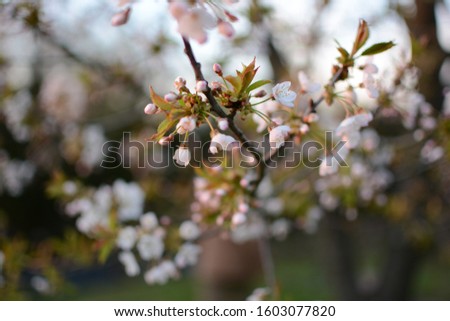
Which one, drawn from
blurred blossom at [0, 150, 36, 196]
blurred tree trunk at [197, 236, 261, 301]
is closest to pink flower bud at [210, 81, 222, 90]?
blurred blossom at [0, 150, 36, 196]

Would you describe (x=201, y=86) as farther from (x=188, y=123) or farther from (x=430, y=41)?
(x=430, y=41)

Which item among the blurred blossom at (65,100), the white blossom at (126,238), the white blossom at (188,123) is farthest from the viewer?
the blurred blossom at (65,100)

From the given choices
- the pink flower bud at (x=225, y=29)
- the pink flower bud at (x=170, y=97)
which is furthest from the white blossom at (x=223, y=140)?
the pink flower bud at (x=225, y=29)

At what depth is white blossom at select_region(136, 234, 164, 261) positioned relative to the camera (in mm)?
1843

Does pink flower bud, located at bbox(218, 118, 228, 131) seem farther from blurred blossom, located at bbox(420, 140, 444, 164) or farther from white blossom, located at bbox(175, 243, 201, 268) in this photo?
blurred blossom, located at bbox(420, 140, 444, 164)

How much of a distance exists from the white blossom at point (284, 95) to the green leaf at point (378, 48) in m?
0.23

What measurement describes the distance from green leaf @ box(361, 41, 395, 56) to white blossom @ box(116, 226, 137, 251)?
111 cm

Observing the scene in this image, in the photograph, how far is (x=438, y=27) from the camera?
3.22 m

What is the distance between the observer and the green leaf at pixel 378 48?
45.3 inches

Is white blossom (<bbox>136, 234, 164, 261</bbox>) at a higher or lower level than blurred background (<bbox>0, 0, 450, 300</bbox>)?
lower

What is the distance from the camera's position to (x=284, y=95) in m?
1.11

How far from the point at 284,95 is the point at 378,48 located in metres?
0.28

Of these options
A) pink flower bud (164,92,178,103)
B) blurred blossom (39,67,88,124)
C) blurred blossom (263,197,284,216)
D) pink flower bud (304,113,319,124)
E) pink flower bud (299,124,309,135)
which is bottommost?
pink flower bud (164,92,178,103)

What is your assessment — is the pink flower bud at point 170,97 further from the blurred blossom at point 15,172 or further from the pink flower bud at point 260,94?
the blurred blossom at point 15,172
